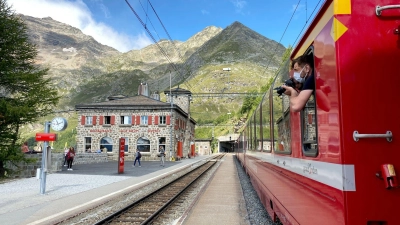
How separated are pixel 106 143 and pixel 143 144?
4858 millimetres

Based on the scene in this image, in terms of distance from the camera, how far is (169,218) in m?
8.73

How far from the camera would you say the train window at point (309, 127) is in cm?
328

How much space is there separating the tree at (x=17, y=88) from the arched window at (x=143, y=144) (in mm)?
23633

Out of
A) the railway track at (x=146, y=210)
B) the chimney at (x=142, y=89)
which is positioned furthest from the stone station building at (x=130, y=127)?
the railway track at (x=146, y=210)

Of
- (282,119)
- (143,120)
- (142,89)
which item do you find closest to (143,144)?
(143,120)

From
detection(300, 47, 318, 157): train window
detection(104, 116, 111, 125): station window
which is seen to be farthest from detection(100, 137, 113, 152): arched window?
detection(300, 47, 318, 157): train window

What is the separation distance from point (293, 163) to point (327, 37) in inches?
77.1

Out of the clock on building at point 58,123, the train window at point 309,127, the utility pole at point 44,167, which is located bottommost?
the utility pole at point 44,167

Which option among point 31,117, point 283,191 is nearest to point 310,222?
point 283,191

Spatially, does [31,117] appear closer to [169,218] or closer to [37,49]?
[37,49]

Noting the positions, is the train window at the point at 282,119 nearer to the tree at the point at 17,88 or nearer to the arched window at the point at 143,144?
the tree at the point at 17,88

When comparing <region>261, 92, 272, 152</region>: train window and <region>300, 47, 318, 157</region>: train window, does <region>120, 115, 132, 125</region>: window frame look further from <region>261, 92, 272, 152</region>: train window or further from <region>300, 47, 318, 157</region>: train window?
<region>300, 47, 318, 157</region>: train window

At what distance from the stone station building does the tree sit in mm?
23326

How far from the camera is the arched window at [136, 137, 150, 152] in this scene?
42188 millimetres
